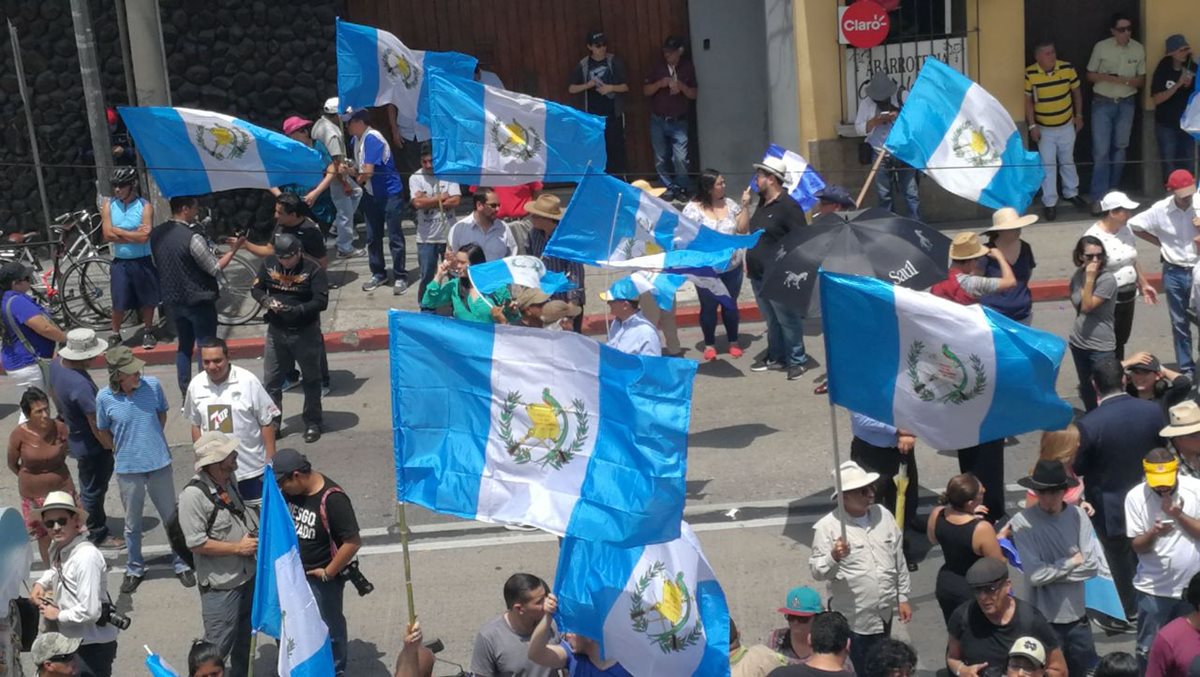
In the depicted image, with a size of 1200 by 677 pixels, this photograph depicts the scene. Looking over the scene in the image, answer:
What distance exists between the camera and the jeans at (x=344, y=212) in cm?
1655

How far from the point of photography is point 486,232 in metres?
13.1

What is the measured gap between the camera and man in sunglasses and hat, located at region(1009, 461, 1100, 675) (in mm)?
8219

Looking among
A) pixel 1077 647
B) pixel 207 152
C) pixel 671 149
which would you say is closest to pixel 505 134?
pixel 207 152

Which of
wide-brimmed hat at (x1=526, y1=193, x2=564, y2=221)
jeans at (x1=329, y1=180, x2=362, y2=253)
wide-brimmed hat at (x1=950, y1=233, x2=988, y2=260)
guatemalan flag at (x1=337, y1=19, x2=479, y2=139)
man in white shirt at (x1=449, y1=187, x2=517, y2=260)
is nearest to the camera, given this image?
wide-brimmed hat at (x1=950, y1=233, x2=988, y2=260)

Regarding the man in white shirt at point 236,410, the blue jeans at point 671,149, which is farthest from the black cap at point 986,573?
the blue jeans at point 671,149

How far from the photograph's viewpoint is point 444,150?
502 inches

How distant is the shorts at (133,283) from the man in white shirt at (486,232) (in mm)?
2781

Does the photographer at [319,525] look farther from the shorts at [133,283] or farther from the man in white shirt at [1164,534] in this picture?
the shorts at [133,283]

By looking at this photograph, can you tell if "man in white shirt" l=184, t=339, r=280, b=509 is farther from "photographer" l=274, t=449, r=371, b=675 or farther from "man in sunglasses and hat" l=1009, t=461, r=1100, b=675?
"man in sunglasses and hat" l=1009, t=461, r=1100, b=675

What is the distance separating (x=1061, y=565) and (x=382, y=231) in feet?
31.4

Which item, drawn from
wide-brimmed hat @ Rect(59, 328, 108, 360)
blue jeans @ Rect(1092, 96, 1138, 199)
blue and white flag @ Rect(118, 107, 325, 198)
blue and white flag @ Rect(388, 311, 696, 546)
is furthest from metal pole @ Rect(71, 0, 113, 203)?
blue jeans @ Rect(1092, 96, 1138, 199)

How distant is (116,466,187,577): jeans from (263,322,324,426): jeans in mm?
2135

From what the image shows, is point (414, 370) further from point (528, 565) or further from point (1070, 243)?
point (1070, 243)

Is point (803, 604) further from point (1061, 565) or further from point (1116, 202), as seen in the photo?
point (1116, 202)
